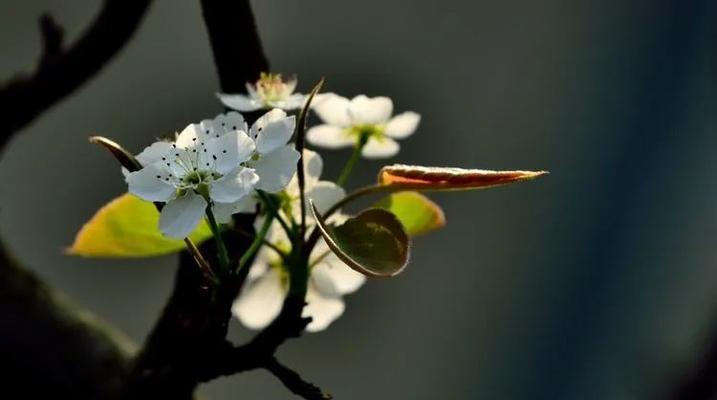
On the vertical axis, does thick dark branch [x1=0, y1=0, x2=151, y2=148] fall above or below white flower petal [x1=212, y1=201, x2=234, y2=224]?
above

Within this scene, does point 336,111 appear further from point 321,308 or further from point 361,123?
point 321,308

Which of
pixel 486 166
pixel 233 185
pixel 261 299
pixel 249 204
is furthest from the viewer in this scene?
pixel 486 166

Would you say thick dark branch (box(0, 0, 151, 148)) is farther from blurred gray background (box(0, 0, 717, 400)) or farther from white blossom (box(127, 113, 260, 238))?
blurred gray background (box(0, 0, 717, 400))

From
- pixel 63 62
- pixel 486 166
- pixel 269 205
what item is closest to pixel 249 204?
pixel 269 205

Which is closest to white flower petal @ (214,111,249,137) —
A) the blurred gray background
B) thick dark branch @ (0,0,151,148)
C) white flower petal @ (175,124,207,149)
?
white flower petal @ (175,124,207,149)

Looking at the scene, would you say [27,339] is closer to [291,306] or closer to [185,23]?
[291,306]

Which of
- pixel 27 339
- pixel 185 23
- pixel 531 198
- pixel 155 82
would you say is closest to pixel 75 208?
pixel 155 82
